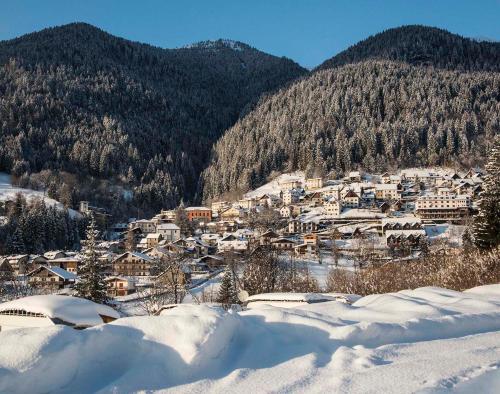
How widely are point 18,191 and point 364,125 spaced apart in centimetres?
7836

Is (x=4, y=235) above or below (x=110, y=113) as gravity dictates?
below

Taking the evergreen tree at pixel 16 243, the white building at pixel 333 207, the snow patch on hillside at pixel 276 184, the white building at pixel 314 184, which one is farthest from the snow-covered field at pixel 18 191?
the white building at pixel 314 184

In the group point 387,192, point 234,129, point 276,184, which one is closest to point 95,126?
point 234,129

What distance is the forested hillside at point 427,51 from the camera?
174 metres

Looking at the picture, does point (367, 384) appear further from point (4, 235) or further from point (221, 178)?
point (221, 178)

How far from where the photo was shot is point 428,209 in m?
83.1

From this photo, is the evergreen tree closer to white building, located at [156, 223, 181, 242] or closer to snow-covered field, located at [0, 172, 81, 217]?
snow-covered field, located at [0, 172, 81, 217]

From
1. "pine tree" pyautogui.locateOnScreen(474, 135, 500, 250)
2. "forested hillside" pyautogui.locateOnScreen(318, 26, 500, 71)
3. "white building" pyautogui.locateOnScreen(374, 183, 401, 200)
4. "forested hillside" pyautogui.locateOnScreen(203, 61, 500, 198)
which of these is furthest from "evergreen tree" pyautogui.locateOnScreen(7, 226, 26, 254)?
"forested hillside" pyautogui.locateOnScreen(318, 26, 500, 71)

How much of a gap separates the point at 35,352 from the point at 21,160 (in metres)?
126

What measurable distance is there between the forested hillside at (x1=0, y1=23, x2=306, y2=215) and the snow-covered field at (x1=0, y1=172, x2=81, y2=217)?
9.76 feet

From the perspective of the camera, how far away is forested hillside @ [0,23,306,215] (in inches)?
4953

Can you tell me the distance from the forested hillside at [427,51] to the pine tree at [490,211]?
15459 cm

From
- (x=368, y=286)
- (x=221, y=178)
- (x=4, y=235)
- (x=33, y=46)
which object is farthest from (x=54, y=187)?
(x=33, y=46)

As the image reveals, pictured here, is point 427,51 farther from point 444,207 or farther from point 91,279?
point 91,279
